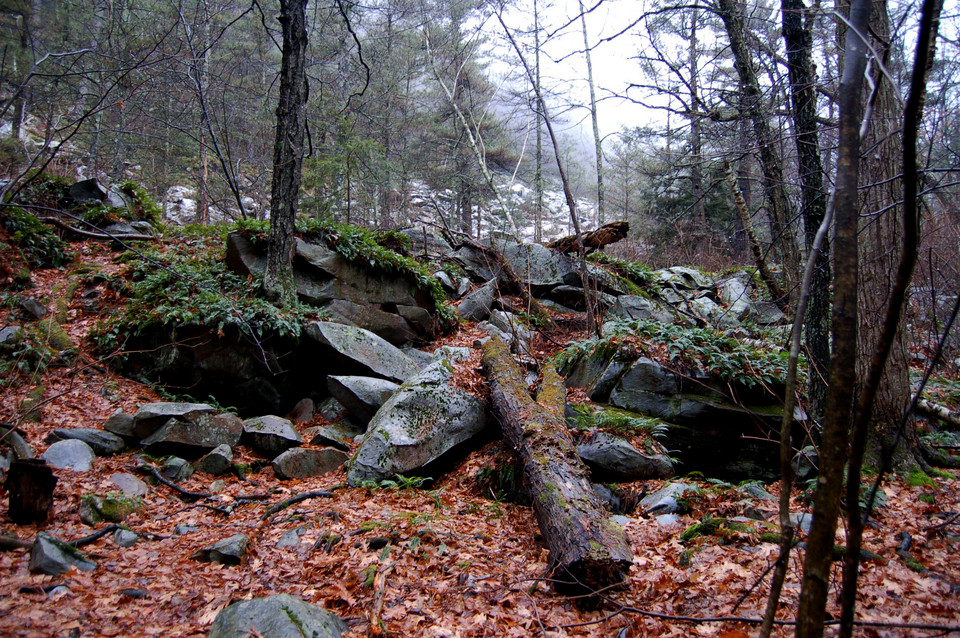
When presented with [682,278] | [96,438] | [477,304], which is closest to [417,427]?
[96,438]

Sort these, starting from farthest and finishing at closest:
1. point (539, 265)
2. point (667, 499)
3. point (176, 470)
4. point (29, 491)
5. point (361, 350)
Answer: point (539, 265) → point (361, 350) → point (176, 470) → point (667, 499) → point (29, 491)

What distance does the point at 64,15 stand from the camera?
11.9 meters

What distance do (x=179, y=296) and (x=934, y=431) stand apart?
9043 millimetres

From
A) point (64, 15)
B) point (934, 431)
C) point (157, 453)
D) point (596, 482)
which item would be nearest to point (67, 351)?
point (157, 453)

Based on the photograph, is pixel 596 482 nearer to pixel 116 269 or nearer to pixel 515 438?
pixel 515 438

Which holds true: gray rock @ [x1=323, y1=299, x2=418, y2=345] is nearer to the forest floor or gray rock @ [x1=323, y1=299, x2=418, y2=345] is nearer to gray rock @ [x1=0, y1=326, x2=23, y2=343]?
gray rock @ [x1=0, y1=326, x2=23, y2=343]

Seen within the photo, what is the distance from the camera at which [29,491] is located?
3.11 m

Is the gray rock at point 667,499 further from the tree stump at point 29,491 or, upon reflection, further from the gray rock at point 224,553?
the tree stump at point 29,491

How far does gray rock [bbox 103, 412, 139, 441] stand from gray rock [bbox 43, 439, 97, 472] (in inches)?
15.5

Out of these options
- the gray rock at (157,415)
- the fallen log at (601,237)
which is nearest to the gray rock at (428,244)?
the fallen log at (601,237)

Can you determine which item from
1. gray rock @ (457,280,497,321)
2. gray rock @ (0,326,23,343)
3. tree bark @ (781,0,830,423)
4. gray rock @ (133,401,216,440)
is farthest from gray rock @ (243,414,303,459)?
tree bark @ (781,0,830,423)

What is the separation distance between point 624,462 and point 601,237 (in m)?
6.59

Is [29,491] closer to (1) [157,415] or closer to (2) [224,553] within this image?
(2) [224,553]

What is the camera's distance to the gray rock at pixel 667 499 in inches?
152
